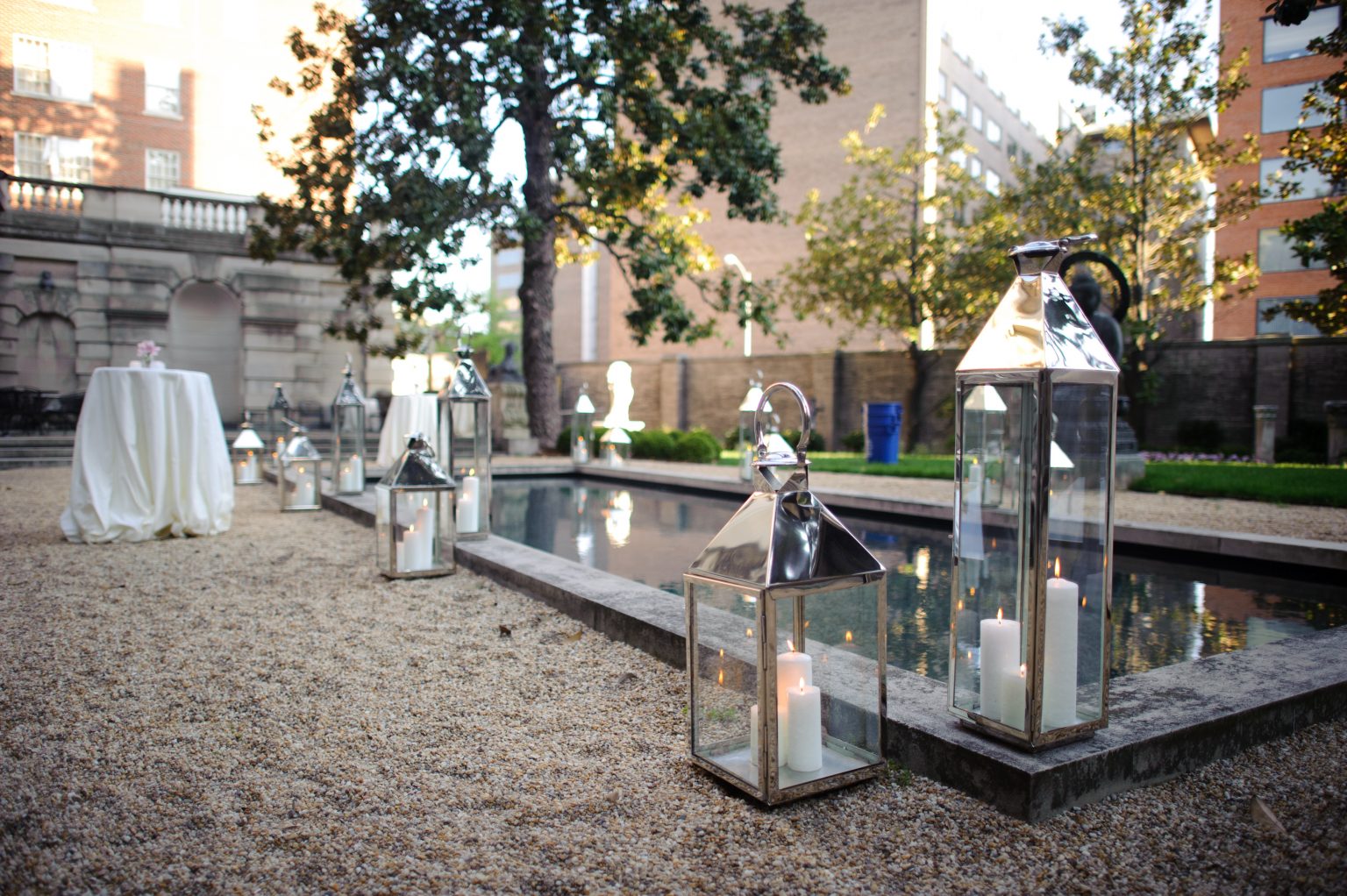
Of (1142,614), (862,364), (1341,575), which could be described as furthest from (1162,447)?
(1142,614)

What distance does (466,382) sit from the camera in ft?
21.9

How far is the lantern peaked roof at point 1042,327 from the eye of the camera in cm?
220

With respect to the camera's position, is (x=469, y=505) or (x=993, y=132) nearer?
(x=469, y=505)

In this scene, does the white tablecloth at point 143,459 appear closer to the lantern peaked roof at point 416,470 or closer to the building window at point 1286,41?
the lantern peaked roof at point 416,470

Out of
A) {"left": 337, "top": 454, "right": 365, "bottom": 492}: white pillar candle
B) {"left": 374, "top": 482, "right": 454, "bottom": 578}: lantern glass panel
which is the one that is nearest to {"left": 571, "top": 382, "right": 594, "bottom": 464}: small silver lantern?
{"left": 337, "top": 454, "right": 365, "bottom": 492}: white pillar candle

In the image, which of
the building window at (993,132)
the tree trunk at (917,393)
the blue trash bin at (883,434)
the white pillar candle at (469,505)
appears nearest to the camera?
the white pillar candle at (469,505)

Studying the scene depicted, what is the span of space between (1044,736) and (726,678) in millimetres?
855

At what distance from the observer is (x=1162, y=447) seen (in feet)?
63.1

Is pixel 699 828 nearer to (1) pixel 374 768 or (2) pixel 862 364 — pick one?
(1) pixel 374 768

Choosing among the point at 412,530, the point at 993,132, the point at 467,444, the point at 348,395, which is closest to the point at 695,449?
the point at 348,395

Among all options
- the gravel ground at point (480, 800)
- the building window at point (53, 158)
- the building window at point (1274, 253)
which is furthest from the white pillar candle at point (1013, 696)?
the building window at point (1274, 253)

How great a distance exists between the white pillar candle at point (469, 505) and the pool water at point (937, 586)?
0.54 m

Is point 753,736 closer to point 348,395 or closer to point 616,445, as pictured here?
point 348,395

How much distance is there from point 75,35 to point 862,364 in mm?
18929
